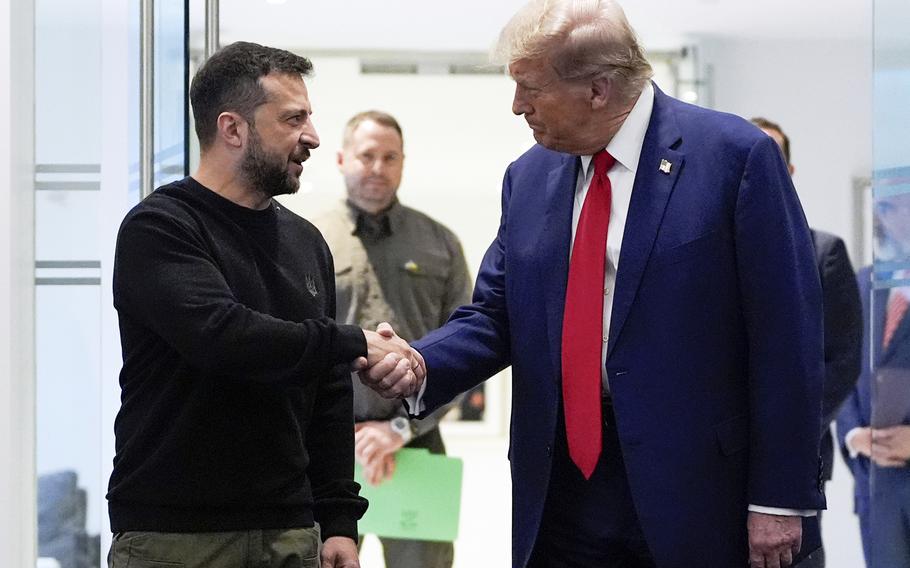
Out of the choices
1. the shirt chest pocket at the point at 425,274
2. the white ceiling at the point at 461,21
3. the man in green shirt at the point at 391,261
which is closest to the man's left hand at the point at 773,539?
the man in green shirt at the point at 391,261

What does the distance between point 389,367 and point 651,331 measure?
0.46m

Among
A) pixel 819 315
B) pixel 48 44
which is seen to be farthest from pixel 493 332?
pixel 48 44

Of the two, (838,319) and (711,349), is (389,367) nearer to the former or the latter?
(711,349)

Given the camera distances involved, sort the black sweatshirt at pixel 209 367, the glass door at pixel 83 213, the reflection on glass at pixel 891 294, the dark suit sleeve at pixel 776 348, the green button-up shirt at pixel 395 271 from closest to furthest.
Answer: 1. the black sweatshirt at pixel 209 367
2. the dark suit sleeve at pixel 776 348
3. the reflection on glass at pixel 891 294
4. the glass door at pixel 83 213
5. the green button-up shirt at pixel 395 271

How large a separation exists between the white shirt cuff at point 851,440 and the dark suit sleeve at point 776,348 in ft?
6.51

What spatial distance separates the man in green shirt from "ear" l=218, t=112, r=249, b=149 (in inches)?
77.9

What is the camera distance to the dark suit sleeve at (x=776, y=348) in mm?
2254

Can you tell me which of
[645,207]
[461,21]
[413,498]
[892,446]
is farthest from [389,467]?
[461,21]

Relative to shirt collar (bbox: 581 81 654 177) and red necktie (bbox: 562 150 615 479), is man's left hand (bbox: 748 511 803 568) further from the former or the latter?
shirt collar (bbox: 581 81 654 177)

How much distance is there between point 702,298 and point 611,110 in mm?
384

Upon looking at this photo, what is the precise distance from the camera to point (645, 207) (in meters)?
2.36

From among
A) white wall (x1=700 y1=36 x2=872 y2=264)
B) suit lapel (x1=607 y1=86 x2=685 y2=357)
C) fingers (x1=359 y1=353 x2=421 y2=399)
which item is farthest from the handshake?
white wall (x1=700 y1=36 x2=872 y2=264)

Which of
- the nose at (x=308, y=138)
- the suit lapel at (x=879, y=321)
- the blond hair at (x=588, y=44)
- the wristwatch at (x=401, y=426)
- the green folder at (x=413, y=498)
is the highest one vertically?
the blond hair at (x=588, y=44)

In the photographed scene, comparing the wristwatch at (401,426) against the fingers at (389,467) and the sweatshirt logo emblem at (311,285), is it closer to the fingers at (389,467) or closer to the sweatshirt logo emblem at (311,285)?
the fingers at (389,467)
